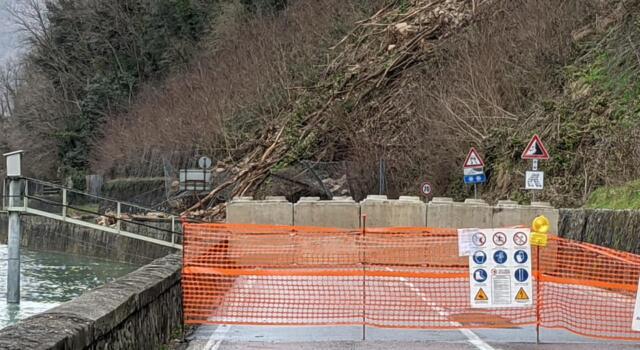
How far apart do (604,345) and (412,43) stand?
38.0 m

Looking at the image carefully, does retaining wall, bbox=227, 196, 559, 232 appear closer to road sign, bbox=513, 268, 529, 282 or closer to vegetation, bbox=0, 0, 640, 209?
vegetation, bbox=0, 0, 640, 209

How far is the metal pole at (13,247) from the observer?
105 feet

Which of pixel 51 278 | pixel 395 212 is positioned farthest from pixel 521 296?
pixel 51 278

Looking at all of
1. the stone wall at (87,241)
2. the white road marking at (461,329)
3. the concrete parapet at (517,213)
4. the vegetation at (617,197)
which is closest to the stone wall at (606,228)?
the concrete parapet at (517,213)

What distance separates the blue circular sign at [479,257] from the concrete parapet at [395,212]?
11.6 m

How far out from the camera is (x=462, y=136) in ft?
116

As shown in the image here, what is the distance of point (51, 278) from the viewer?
140 feet

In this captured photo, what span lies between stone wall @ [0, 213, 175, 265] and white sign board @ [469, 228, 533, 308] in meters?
34.1

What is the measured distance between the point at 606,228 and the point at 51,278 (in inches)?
1223

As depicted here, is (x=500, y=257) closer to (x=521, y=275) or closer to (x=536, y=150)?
(x=521, y=275)

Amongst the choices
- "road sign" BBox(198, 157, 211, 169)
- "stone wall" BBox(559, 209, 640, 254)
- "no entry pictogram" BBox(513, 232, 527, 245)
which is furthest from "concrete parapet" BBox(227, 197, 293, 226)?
"road sign" BBox(198, 157, 211, 169)

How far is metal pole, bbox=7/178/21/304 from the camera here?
31891 mm

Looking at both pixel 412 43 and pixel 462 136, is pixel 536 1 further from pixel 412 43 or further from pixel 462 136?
pixel 412 43

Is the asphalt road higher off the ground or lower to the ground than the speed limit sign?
lower
